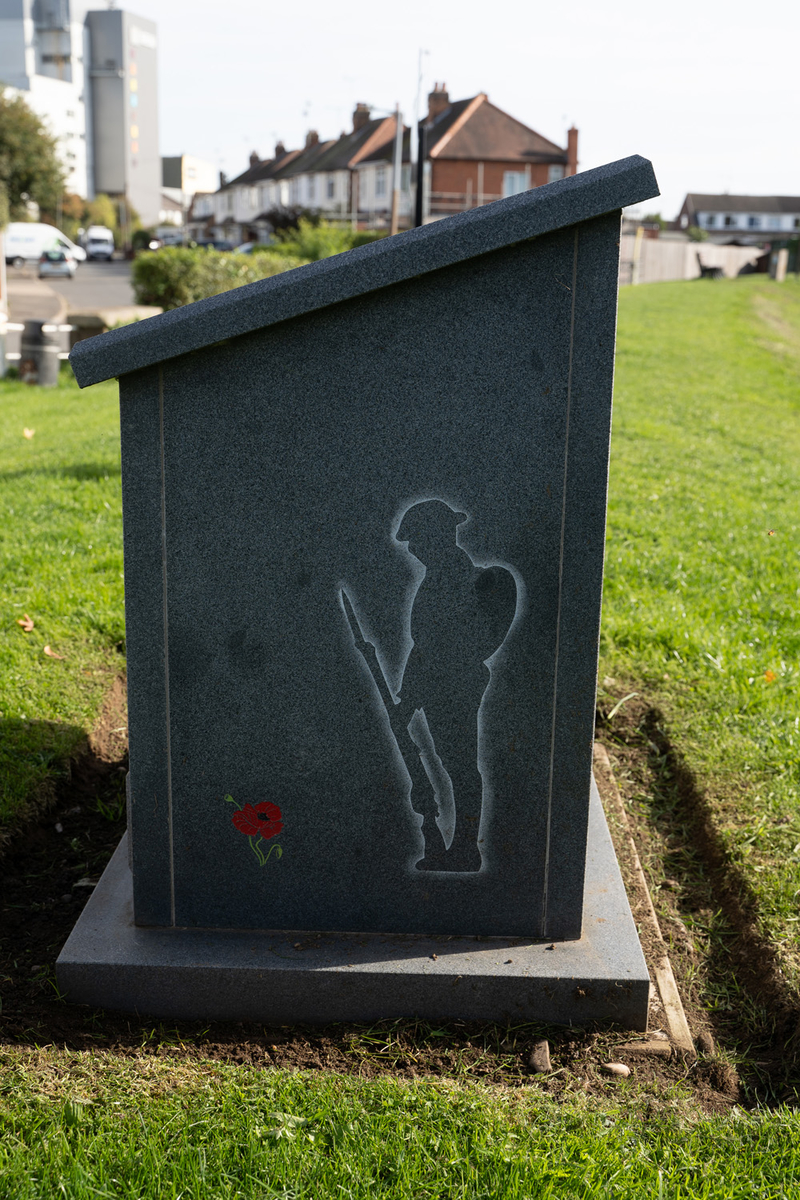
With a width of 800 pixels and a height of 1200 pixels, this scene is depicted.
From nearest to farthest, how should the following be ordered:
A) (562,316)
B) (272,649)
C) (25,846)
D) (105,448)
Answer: (562,316), (272,649), (25,846), (105,448)

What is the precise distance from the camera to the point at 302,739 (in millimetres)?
2686

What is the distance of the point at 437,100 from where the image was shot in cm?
6031

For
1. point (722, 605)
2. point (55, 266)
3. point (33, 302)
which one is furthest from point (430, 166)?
point (722, 605)

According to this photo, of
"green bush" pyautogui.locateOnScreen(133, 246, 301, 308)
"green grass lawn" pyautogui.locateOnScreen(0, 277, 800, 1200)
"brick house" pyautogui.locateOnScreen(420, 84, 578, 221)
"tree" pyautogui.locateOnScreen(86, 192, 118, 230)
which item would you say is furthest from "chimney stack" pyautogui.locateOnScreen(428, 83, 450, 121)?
"green grass lawn" pyautogui.locateOnScreen(0, 277, 800, 1200)

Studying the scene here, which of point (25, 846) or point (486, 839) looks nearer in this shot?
point (486, 839)

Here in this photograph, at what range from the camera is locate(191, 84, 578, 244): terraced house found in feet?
195

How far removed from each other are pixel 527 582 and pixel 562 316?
640 mm

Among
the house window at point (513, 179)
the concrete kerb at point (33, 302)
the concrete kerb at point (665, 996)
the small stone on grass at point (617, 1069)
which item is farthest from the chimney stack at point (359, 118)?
the small stone on grass at point (617, 1069)

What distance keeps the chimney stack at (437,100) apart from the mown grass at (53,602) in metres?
57.8

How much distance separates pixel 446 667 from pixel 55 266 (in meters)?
48.5

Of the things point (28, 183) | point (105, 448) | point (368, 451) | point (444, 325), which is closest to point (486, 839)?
point (368, 451)

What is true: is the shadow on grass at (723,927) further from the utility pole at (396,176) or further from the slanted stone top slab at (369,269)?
the utility pole at (396,176)

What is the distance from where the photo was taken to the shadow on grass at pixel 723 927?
8.50ft

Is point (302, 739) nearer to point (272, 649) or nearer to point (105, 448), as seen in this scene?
point (272, 649)
